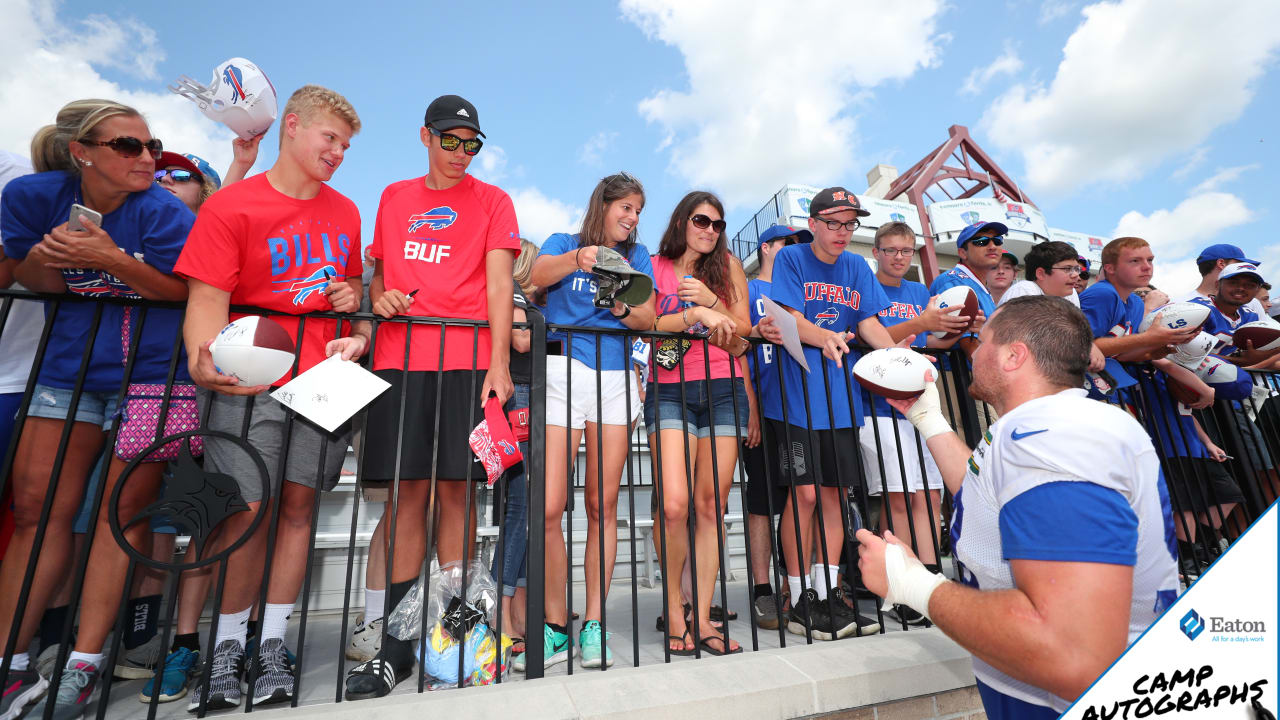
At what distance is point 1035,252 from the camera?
14.3ft

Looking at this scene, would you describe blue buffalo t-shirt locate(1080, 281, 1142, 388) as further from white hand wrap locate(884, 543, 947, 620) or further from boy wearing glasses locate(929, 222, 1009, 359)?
white hand wrap locate(884, 543, 947, 620)

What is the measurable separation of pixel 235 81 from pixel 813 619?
4.04 meters

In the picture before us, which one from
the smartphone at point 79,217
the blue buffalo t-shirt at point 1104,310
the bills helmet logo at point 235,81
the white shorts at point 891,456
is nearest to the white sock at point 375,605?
the smartphone at point 79,217

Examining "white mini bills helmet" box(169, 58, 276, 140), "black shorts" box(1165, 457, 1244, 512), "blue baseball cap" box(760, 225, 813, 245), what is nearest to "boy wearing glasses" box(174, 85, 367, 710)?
"white mini bills helmet" box(169, 58, 276, 140)

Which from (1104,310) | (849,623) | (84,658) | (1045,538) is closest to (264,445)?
(84,658)

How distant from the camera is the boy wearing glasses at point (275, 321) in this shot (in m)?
2.12

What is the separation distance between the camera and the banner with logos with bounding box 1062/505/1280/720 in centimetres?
100

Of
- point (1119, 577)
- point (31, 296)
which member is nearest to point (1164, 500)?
point (1119, 577)

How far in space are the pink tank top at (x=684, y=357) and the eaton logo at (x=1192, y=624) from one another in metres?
1.87

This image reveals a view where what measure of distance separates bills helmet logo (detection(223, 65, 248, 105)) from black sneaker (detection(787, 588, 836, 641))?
3777 mm

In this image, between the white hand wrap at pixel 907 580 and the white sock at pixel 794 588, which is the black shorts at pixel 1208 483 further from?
the white hand wrap at pixel 907 580

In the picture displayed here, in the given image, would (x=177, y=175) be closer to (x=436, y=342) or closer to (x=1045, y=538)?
(x=436, y=342)

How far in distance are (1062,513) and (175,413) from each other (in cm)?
294
